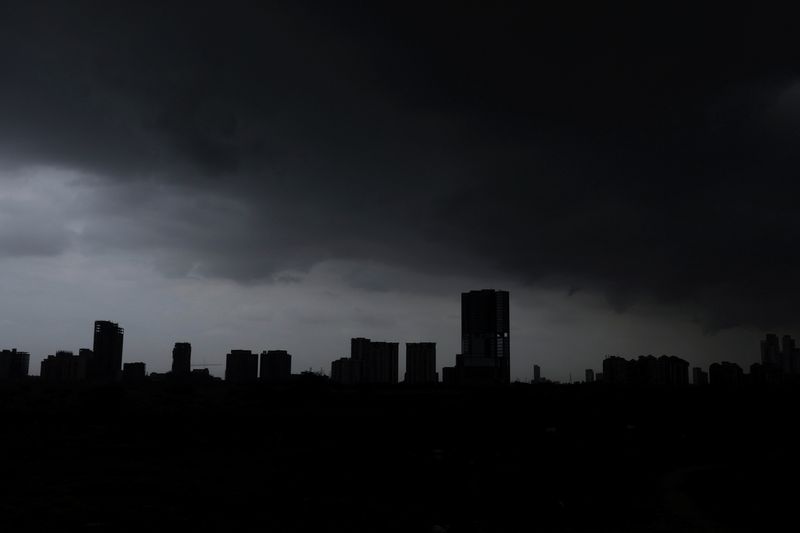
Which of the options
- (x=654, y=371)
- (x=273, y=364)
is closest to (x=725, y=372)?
(x=654, y=371)

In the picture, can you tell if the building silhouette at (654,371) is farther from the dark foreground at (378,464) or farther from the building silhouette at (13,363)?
the building silhouette at (13,363)

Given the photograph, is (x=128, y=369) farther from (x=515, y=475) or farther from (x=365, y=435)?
(x=515, y=475)

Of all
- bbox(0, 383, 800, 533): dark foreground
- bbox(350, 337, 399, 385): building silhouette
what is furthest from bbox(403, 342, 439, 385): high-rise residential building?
bbox(0, 383, 800, 533): dark foreground

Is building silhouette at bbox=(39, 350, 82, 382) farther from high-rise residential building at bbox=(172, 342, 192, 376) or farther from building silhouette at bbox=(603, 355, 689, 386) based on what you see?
building silhouette at bbox=(603, 355, 689, 386)

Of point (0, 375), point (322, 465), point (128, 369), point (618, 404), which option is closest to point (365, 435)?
point (322, 465)

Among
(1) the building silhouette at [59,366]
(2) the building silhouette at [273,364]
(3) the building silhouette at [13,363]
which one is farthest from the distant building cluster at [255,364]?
(3) the building silhouette at [13,363]

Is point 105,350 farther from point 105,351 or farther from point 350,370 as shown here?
point 350,370
